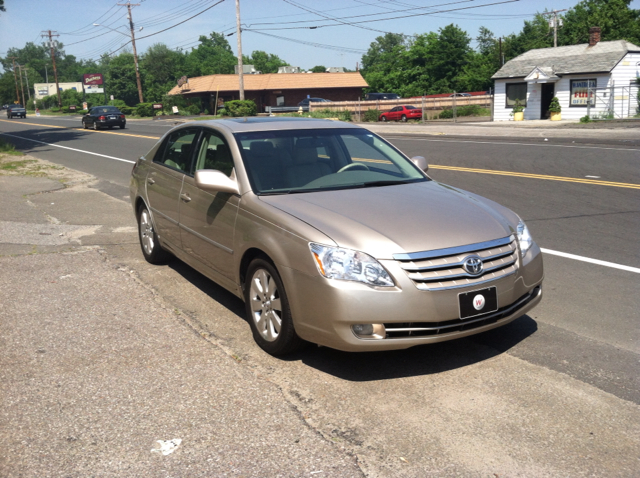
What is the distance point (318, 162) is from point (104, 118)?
126ft

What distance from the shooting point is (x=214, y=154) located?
575cm

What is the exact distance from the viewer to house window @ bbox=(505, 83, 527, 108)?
137ft

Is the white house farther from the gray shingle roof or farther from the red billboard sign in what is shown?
the red billboard sign

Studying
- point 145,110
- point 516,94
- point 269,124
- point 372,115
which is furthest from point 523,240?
point 145,110

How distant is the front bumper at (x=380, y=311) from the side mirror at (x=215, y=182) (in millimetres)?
1013

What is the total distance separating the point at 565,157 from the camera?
57.8 feet

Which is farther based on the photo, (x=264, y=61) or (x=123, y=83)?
(x=264, y=61)

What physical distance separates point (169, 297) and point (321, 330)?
7.75 ft

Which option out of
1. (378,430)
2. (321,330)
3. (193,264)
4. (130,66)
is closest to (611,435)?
(378,430)

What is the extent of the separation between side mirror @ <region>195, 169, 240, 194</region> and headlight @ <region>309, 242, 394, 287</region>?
Answer: 1.22 m

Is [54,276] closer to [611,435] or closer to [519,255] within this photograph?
[519,255]

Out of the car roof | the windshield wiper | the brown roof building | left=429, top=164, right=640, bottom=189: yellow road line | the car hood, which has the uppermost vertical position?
the brown roof building

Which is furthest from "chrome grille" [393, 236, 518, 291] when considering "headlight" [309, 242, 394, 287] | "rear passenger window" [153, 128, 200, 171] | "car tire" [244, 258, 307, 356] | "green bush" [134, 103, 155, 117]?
"green bush" [134, 103, 155, 117]

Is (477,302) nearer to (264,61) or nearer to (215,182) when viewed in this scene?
(215,182)
